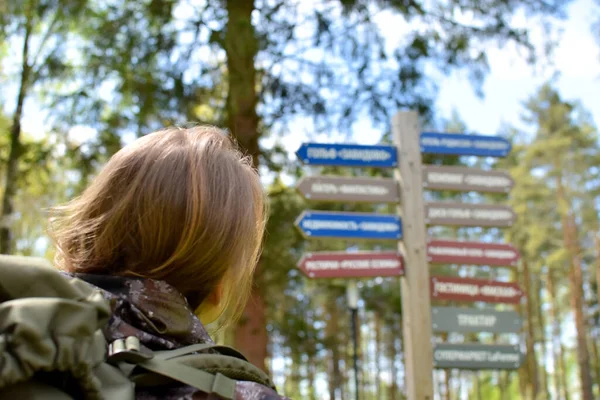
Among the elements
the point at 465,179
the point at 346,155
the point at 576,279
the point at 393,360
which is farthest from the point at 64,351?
the point at 393,360

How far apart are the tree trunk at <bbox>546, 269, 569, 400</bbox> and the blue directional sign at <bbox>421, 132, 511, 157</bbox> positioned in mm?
31064

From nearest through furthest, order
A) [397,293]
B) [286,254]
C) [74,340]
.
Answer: [74,340] < [286,254] < [397,293]

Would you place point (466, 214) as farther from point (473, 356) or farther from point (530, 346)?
point (530, 346)

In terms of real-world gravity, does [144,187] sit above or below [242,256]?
above

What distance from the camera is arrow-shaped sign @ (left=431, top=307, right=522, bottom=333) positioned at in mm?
5629

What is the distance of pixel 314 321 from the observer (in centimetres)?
2894

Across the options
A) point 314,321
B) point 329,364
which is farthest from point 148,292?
point 329,364

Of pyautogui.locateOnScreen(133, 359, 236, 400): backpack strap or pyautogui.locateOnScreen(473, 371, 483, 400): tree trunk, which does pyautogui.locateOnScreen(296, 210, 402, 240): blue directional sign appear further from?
pyautogui.locateOnScreen(473, 371, 483, 400): tree trunk

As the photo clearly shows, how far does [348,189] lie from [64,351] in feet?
16.3

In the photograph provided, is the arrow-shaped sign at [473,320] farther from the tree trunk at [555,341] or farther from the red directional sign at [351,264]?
the tree trunk at [555,341]

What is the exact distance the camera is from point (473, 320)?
5715 millimetres

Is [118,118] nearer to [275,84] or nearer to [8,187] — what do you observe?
[275,84]

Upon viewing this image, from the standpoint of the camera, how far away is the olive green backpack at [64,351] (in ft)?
2.46

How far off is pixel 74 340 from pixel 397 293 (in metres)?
22.4
